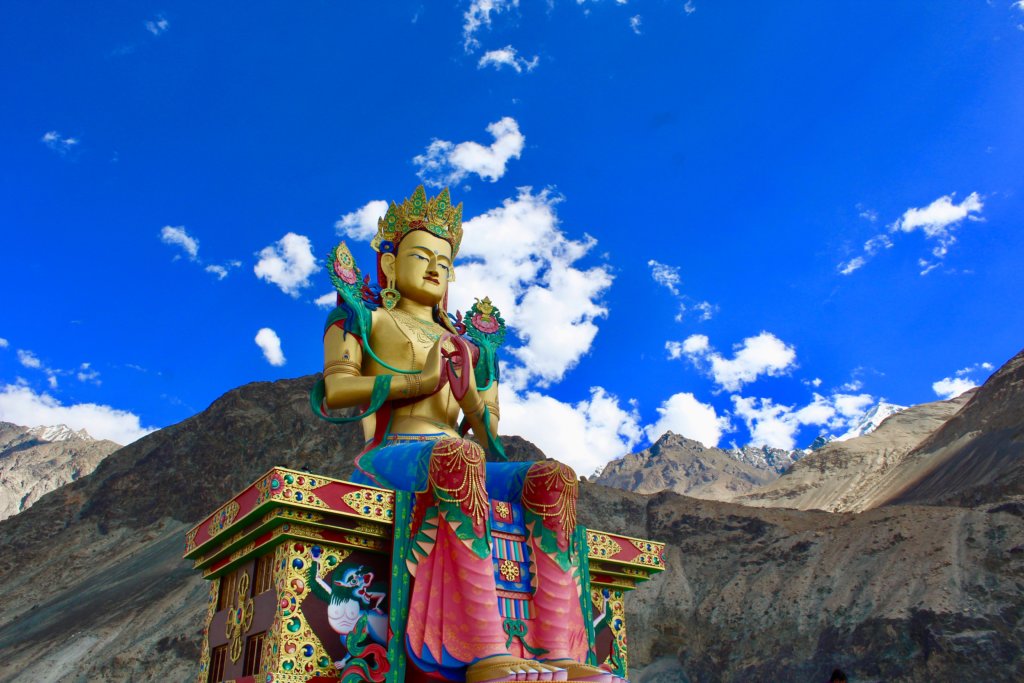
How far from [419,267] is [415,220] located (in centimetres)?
48

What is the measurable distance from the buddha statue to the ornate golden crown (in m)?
0.01

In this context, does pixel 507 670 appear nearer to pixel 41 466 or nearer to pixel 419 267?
pixel 419 267

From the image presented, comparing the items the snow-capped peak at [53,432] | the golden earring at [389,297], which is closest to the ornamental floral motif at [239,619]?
the golden earring at [389,297]

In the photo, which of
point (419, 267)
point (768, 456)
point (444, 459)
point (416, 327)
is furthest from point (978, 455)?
point (768, 456)

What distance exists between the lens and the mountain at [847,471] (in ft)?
143

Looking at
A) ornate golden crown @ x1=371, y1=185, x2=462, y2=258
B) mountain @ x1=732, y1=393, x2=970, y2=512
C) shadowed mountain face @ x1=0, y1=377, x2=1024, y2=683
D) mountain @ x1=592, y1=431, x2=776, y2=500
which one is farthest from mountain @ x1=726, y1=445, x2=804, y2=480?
ornate golden crown @ x1=371, y1=185, x2=462, y2=258

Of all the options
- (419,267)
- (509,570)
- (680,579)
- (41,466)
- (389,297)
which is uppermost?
(41,466)

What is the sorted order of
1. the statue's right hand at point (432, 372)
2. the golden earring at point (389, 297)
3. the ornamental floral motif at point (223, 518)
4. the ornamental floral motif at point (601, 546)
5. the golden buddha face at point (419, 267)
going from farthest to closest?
the golden buddha face at point (419, 267) < the golden earring at point (389, 297) < the statue's right hand at point (432, 372) < the ornamental floral motif at point (601, 546) < the ornamental floral motif at point (223, 518)

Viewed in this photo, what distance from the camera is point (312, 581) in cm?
498

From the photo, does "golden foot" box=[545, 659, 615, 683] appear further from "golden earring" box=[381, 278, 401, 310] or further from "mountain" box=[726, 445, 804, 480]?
"mountain" box=[726, 445, 804, 480]

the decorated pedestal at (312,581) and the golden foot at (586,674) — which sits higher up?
the decorated pedestal at (312,581)

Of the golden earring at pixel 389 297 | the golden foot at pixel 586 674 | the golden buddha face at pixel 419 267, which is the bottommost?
the golden foot at pixel 586 674

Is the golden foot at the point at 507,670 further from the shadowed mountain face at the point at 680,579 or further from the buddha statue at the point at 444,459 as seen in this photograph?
the shadowed mountain face at the point at 680,579

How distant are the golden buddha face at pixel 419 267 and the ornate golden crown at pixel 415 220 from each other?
69mm
